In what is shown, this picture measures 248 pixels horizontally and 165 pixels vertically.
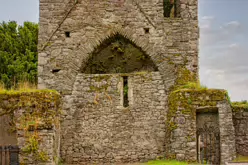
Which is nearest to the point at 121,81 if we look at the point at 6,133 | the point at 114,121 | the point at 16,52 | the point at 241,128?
the point at 114,121

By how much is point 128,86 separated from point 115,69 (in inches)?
52.3

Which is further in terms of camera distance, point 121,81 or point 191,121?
point 121,81

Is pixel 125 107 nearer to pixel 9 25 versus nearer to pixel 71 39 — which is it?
pixel 71 39

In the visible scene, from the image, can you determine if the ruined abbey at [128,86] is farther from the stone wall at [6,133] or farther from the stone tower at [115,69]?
the stone wall at [6,133]

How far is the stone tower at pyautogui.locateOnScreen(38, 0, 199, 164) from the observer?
13219 millimetres

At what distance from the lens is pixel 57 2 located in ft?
46.5

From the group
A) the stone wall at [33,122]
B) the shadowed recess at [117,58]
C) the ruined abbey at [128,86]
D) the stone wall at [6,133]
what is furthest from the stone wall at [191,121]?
the stone wall at [6,133]

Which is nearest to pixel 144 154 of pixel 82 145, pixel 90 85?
pixel 82 145

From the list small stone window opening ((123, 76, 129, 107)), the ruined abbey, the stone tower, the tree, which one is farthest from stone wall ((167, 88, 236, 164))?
the tree

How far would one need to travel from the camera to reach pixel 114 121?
1330cm

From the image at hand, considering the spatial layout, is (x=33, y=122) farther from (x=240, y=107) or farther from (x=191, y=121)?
(x=240, y=107)

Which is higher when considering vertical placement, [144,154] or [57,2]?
[57,2]

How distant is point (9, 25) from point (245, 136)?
62.4 feet

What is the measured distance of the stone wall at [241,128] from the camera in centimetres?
1351
